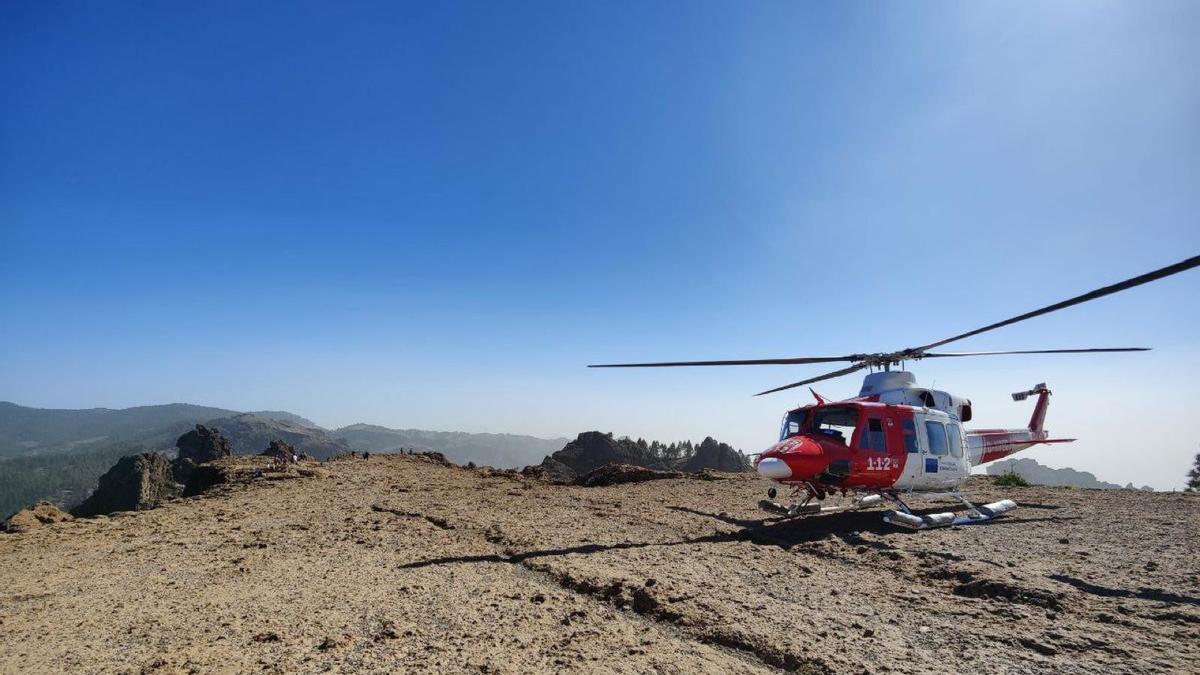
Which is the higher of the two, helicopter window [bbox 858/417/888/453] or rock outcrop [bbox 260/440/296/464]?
helicopter window [bbox 858/417/888/453]

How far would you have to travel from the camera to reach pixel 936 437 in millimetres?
12156

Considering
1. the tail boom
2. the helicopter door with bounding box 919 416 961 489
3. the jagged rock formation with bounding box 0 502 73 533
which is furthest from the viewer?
the tail boom

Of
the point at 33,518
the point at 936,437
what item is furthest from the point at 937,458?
the point at 33,518

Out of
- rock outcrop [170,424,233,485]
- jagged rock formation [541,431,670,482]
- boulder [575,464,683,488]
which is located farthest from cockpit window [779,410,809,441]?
rock outcrop [170,424,233,485]

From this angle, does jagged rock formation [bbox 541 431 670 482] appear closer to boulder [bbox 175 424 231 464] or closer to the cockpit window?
boulder [bbox 175 424 231 464]

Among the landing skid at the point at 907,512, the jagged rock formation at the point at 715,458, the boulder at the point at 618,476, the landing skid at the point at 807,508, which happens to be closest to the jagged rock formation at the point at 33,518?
the boulder at the point at 618,476

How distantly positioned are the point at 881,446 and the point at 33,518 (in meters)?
16.6

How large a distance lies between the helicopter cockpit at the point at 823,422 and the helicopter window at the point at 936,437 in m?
2.35

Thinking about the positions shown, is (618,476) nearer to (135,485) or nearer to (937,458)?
(937,458)

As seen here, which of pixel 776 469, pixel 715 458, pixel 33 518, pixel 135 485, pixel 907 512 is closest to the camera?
pixel 33 518

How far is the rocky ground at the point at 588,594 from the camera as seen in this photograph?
420cm

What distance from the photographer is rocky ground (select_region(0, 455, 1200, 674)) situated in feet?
13.8

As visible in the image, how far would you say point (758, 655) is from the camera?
167 inches

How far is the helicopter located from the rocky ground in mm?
908
